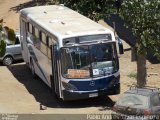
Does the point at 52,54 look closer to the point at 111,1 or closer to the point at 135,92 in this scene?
the point at 135,92

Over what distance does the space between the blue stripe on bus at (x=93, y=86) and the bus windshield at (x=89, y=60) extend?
230 mm

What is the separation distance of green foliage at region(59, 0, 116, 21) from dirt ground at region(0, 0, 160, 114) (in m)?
2.67

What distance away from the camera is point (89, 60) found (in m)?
18.4

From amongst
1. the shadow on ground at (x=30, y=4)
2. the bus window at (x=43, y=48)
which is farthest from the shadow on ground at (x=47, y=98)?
the shadow on ground at (x=30, y=4)

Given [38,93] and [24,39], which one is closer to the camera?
[38,93]

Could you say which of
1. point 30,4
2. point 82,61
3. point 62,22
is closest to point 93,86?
point 82,61

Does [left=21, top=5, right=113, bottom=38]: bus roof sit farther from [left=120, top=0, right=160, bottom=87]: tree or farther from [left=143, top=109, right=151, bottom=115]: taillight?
[left=143, top=109, right=151, bottom=115]: taillight

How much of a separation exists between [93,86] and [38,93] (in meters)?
3.73

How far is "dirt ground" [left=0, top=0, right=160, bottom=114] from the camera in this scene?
61.8 feet

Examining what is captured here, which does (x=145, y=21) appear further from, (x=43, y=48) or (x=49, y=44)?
(x=43, y=48)

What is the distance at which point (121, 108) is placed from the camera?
14797 millimetres

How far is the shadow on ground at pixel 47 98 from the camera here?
1950 cm

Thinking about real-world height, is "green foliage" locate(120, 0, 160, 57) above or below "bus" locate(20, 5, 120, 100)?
above

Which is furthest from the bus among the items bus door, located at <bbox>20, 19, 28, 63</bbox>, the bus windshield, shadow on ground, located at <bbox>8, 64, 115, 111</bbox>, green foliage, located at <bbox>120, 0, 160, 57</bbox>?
bus door, located at <bbox>20, 19, 28, 63</bbox>
